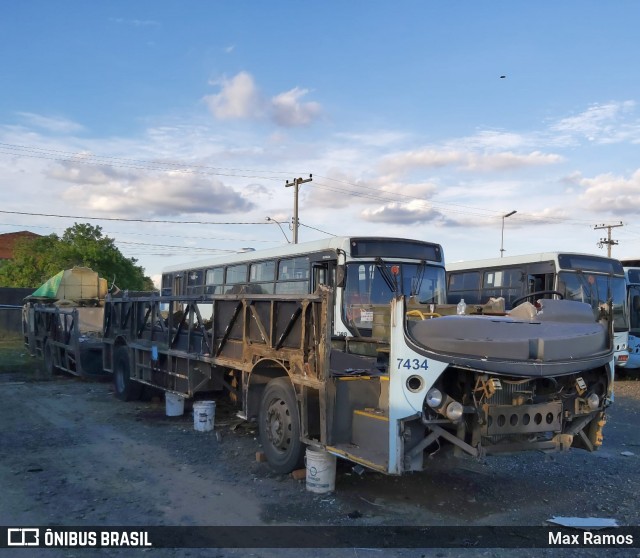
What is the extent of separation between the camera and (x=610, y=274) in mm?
14844

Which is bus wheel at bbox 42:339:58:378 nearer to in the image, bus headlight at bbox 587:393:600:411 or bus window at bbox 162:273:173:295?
bus window at bbox 162:273:173:295

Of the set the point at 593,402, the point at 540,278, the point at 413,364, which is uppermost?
the point at 540,278

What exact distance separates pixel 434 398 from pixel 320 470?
1.53 meters

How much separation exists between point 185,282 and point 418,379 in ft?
47.7

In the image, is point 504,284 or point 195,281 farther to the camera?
point 195,281

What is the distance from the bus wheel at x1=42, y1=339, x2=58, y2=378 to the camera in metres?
15.0

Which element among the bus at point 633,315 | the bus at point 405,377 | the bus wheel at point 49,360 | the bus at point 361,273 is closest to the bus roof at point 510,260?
the bus at point 633,315

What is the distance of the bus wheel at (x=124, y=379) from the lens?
1095 centimetres

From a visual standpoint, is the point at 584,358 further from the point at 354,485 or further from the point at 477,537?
the point at 354,485

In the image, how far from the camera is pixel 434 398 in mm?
4926

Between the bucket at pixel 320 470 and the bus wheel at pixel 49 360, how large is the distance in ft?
35.9

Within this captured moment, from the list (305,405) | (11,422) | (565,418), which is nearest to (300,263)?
(11,422)

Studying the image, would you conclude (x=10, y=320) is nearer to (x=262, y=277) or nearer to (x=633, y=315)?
(x=262, y=277)

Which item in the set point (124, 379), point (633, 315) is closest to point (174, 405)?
point (124, 379)
